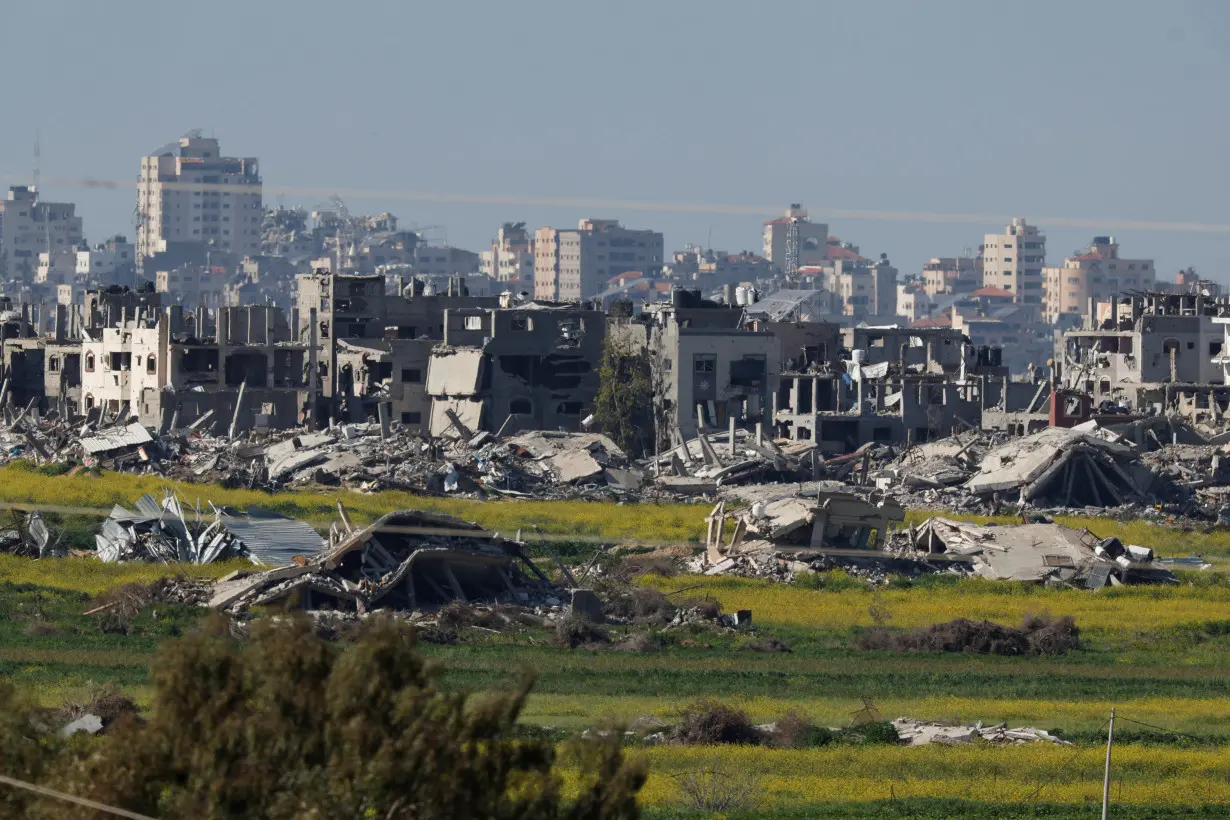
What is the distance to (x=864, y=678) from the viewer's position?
35.2 meters

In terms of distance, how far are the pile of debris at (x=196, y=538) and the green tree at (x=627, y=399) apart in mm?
30520

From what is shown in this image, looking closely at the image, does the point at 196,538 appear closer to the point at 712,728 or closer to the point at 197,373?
the point at 712,728

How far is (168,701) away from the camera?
54.7 feet

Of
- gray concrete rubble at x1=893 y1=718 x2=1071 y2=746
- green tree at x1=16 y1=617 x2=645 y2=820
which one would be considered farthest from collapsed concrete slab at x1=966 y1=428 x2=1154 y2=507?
green tree at x1=16 y1=617 x2=645 y2=820

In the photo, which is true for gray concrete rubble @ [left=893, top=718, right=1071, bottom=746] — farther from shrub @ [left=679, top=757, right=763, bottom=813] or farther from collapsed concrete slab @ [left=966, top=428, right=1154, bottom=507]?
collapsed concrete slab @ [left=966, top=428, right=1154, bottom=507]

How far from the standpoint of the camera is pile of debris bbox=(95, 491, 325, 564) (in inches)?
1797

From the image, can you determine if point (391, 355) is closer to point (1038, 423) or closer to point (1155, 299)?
point (1038, 423)

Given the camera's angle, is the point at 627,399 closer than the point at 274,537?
No

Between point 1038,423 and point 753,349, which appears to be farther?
point 753,349

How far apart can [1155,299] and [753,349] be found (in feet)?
75.8

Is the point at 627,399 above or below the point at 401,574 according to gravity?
above

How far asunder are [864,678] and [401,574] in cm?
824

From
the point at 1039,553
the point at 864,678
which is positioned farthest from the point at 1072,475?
the point at 864,678

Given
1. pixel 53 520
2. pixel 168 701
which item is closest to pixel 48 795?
pixel 168 701
